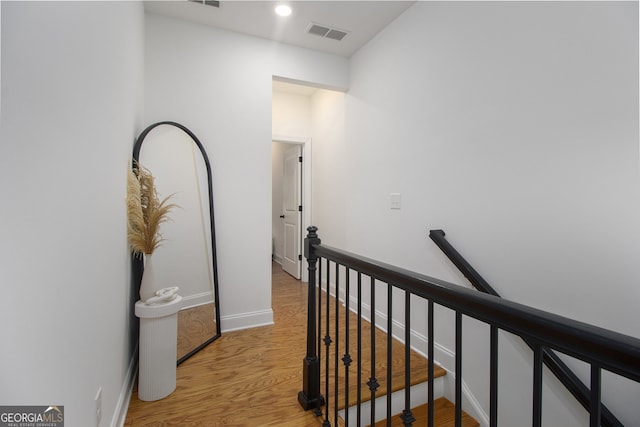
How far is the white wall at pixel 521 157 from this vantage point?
1.32 metres

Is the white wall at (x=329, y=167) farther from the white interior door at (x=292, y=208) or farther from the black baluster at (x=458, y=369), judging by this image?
the black baluster at (x=458, y=369)

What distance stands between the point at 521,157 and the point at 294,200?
11.0 feet

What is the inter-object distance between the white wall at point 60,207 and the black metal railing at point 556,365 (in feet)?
4.54

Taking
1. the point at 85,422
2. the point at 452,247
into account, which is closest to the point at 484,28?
the point at 452,247

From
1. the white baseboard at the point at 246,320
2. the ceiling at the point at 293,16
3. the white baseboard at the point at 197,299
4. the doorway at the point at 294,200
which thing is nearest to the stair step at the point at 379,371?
the white baseboard at the point at 246,320

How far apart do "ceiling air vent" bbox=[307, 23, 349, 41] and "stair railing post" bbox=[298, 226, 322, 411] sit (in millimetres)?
1987

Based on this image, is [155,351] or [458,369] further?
[155,351]

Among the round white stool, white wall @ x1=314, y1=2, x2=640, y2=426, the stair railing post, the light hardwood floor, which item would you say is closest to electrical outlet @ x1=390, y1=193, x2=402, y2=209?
white wall @ x1=314, y1=2, x2=640, y2=426

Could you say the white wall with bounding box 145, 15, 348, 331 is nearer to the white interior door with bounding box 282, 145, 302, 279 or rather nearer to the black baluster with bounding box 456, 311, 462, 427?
the white interior door with bounding box 282, 145, 302, 279

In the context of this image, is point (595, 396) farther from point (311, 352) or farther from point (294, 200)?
point (294, 200)

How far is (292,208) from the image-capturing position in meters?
4.78

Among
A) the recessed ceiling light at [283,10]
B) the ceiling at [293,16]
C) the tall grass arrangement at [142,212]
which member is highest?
the ceiling at [293,16]

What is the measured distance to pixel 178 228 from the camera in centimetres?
247

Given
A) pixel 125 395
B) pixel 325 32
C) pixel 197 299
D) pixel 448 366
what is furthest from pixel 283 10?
pixel 448 366
